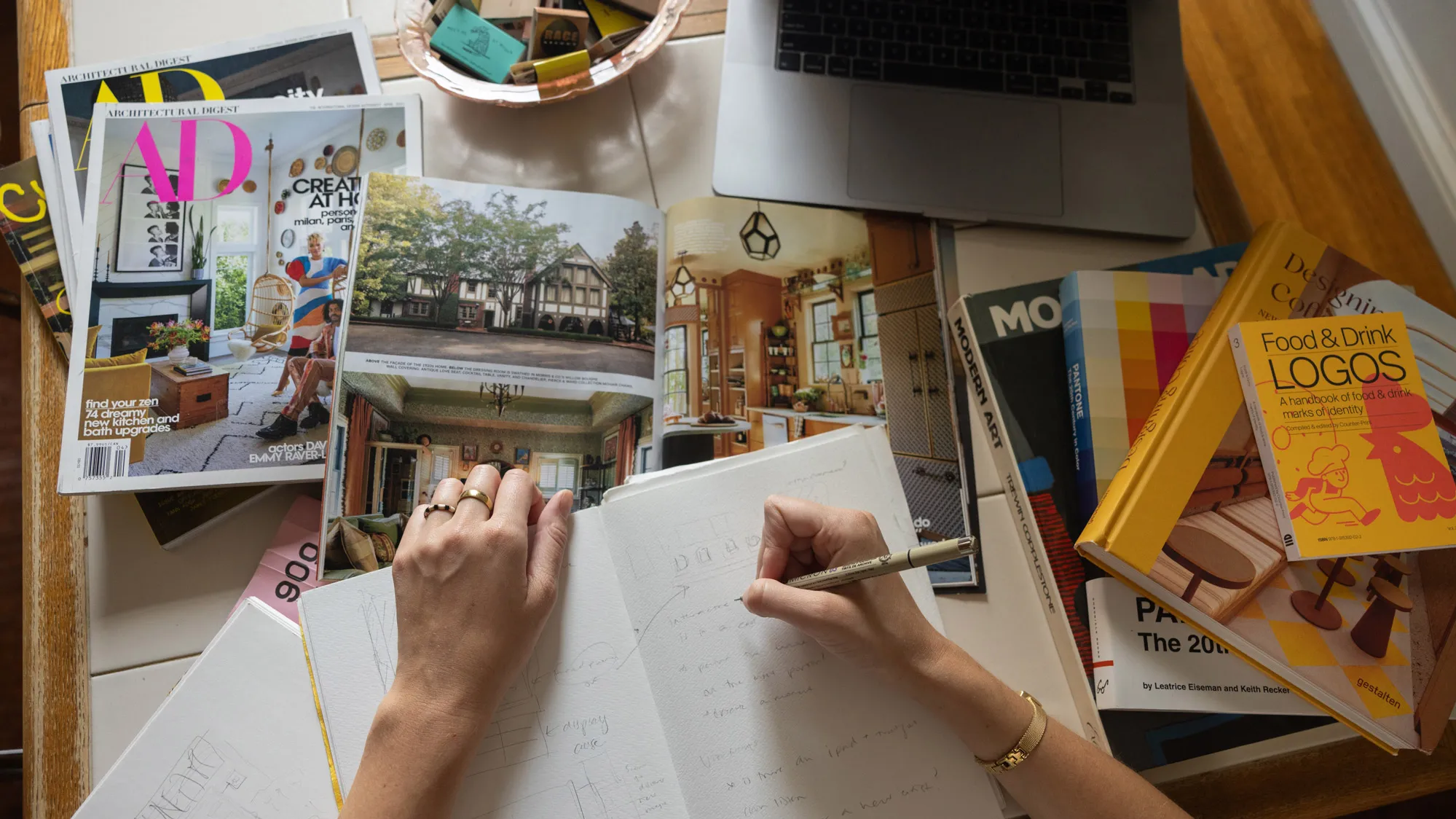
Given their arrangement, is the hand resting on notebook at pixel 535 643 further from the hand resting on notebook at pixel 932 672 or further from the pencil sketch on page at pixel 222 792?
the pencil sketch on page at pixel 222 792

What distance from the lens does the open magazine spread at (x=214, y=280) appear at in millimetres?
687

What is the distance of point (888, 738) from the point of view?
0.62 metres

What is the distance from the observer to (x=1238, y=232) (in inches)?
31.9

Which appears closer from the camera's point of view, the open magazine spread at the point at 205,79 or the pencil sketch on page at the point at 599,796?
the pencil sketch on page at the point at 599,796

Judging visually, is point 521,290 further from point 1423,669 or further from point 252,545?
point 1423,669

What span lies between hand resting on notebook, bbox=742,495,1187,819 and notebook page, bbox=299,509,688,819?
0.43 feet

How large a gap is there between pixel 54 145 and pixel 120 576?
417mm

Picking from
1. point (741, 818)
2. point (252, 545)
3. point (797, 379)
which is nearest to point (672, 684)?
point (741, 818)

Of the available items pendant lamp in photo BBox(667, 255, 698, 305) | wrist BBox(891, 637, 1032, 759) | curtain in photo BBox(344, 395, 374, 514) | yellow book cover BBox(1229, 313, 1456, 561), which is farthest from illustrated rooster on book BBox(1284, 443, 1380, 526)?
curtain in photo BBox(344, 395, 374, 514)

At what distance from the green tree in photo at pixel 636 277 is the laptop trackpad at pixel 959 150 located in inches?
8.4

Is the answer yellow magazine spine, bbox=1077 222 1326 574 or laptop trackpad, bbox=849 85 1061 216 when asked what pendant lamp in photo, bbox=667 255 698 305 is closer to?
laptop trackpad, bbox=849 85 1061 216

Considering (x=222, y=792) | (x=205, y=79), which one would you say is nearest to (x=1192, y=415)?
(x=222, y=792)

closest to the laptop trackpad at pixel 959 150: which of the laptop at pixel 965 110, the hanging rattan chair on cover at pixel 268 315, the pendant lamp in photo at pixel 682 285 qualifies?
the laptop at pixel 965 110

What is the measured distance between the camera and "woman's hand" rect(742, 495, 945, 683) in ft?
1.87
